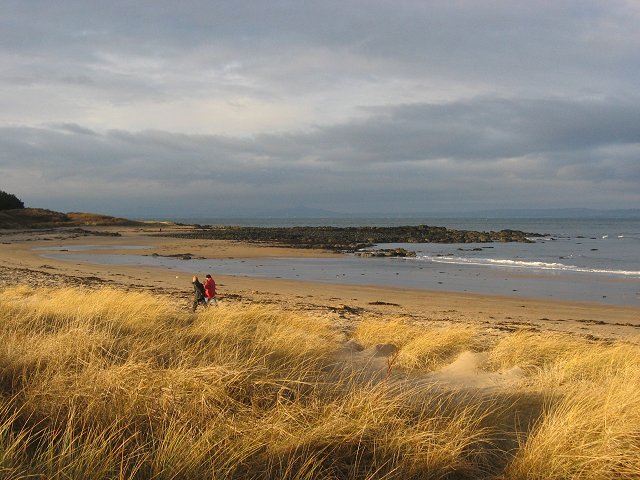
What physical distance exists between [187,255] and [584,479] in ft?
111

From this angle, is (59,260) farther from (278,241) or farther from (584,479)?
(584,479)

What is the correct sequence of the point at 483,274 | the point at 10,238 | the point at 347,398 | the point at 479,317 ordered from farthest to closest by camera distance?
1. the point at 10,238
2. the point at 483,274
3. the point at 479,317
4. the point at 347,398

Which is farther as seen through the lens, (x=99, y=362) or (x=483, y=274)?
(x=483, y=274)

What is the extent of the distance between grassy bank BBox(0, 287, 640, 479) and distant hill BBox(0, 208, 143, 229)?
62115 millimetres

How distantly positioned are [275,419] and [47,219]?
241 ft

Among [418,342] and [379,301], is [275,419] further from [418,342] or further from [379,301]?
[379,301]

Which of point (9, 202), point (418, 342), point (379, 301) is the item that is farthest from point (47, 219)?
point (418, 342)

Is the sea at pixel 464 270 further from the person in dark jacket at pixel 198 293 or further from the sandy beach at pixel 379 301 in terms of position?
the person in dark jacket at pixel 198 293

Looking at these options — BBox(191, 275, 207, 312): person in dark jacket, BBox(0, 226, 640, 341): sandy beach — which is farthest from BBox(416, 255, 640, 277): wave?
BBox(191, 275, 207, 312): person in dark jacket

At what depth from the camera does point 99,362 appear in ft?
16.3

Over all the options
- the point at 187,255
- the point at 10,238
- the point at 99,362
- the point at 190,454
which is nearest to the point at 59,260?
the point at 187,255

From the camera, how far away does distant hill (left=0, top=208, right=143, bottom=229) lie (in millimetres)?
61844

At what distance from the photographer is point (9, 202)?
7162cm

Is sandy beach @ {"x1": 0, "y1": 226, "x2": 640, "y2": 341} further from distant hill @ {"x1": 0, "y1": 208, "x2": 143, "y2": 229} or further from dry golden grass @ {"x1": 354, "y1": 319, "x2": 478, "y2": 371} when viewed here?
distant hill @ {"x1": 0, "y1": 208, "x2": 143, "y2": 229}
